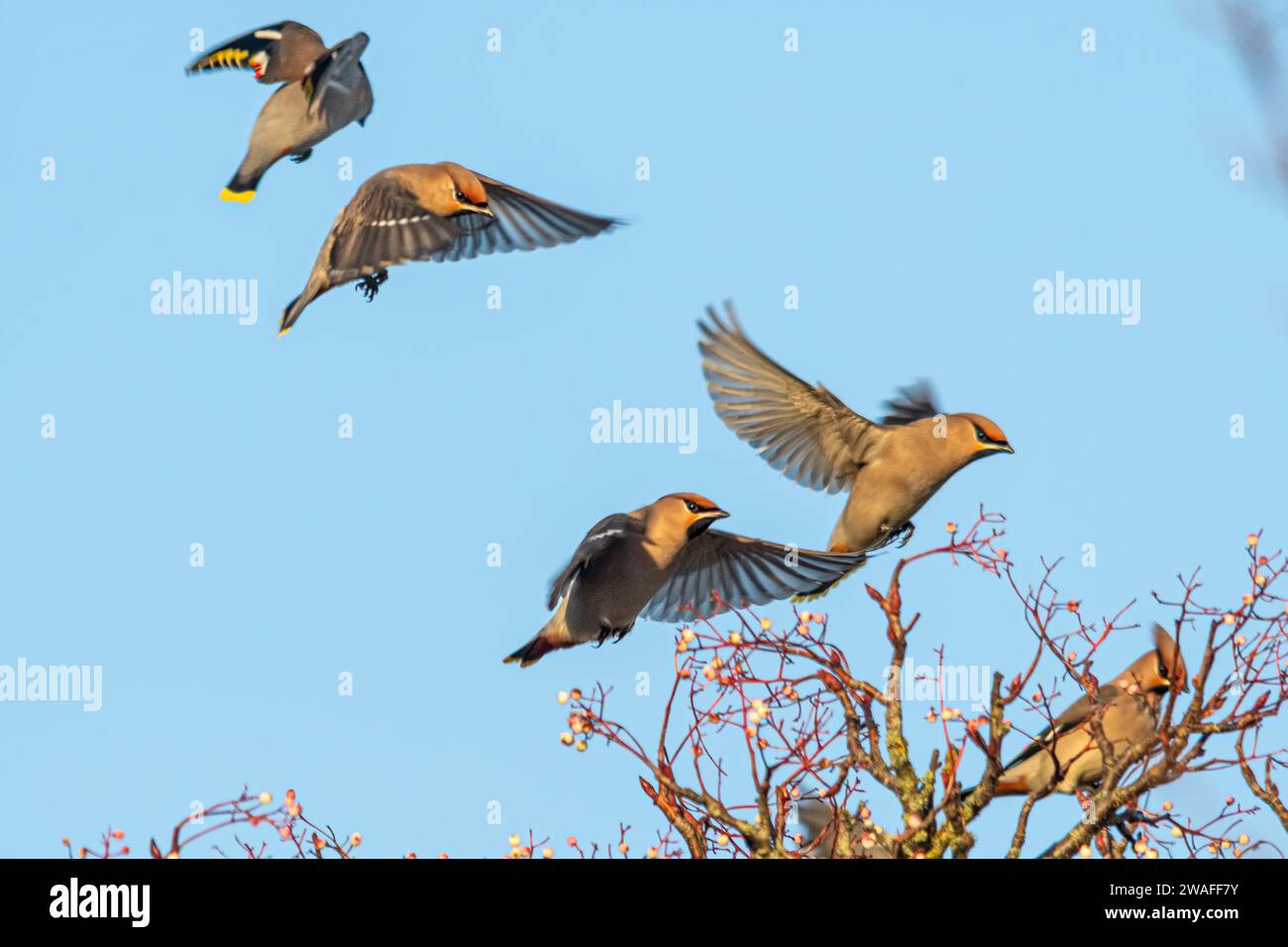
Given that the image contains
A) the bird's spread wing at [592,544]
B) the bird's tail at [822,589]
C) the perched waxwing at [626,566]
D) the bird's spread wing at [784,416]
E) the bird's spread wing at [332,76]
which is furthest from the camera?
the bird's spread wing at [784,416]

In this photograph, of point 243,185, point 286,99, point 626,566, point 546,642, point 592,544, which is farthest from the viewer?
point 243,185

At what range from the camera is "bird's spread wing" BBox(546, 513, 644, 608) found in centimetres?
584

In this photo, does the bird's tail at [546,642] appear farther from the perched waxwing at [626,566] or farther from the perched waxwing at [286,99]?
the perched waxwing at [286,99]

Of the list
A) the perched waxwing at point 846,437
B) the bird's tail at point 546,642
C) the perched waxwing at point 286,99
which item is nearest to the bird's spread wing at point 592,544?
the bird's tail at point 546,642

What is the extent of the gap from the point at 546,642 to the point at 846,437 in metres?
1.80

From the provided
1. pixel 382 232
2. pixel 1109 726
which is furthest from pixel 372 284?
pixel 1109 726

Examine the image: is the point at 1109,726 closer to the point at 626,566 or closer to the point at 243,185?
the point at 626,566

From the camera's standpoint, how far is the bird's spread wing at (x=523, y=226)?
851 centimetres

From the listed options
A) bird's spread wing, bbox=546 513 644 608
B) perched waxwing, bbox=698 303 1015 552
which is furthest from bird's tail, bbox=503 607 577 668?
perched waxwing, bbox=698 303 1015 552

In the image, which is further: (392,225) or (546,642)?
(392,225)

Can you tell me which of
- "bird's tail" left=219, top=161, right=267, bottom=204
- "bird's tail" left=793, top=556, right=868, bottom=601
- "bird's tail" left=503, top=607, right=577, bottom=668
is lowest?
"bird's tail" left=503, top=607, right=577, bottom=668

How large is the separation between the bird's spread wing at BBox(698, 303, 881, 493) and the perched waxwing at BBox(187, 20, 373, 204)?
1.83m

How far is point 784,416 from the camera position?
26.2 feet

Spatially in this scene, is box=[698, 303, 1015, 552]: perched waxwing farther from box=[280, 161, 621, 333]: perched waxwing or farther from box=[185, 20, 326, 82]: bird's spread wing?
box=[185, 20, 326, 82]: bird's spread wing
